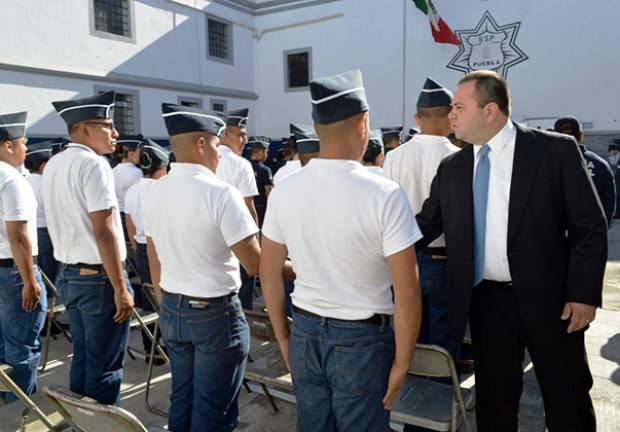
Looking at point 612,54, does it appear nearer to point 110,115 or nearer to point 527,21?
point 527,21

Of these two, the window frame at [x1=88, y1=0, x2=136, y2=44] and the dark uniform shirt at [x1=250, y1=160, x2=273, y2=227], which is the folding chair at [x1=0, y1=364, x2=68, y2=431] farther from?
the window frame at [x1=88, y1=0, x2=136, y2=44]

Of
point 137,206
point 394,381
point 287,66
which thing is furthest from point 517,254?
point 287,66

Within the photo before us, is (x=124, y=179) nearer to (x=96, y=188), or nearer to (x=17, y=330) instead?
(x=17, y=330)

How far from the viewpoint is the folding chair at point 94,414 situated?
67.2 inches

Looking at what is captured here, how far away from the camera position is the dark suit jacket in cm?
214

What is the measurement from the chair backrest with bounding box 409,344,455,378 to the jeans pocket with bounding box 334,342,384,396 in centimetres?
49

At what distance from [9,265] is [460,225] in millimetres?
2914

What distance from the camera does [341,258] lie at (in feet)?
5.77

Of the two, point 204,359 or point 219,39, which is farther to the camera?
point 219,39

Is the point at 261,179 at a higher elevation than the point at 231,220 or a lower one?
lower

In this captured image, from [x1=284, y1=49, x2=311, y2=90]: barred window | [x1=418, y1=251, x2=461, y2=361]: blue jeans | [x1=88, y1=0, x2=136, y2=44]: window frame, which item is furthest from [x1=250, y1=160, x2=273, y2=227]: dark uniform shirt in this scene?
[x1=284, y1=49, x2=311, y2=90]: barred window

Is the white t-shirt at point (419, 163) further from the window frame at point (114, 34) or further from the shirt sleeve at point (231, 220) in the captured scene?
the window frame at point (114, 34)

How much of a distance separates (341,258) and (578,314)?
1182mm

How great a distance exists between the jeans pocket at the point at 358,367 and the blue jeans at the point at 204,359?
2.60ft
